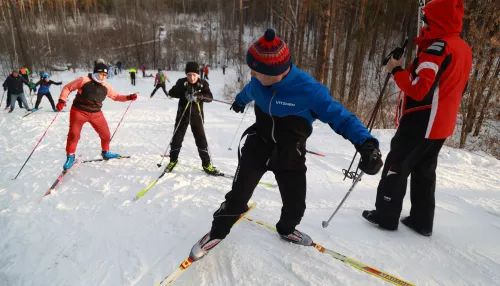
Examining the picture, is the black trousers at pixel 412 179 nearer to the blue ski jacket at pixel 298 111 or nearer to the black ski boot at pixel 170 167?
the blue ski jacket at pixel 298 111

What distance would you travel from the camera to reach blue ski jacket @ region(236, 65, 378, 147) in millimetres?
1869

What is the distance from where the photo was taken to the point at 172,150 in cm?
455

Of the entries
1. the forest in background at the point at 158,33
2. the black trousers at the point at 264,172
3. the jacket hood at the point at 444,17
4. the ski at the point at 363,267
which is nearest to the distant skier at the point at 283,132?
the black trousers at the point at 264,172

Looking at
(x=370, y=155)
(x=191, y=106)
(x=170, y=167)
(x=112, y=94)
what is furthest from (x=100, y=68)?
Result: (x=370, y=155)

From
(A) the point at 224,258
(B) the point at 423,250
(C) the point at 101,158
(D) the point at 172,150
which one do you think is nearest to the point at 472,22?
(B) the point at 423,250

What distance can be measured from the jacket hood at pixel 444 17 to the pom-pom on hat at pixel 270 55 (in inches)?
49.7

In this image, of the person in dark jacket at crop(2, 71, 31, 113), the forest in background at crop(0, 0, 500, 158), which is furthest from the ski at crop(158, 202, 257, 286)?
the forest in background at crop(0, 0, 500, 158)

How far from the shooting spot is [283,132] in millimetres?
2047

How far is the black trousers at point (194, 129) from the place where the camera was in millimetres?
4332

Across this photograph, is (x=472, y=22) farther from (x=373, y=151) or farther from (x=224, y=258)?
(x=224, y=258)

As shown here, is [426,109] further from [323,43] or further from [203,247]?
[323,43]

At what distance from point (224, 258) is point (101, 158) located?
163 inches

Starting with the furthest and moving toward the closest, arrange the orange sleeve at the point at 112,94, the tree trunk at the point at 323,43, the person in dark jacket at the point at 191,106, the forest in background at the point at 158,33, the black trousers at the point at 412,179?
the forest in background at the point at 158,33 < the tree trunk at the point at 323,43 < the orange sleeve at the point at 112,94 < the person in dark jacket at the point at 191,106 < the black trousers at the point at 412,179

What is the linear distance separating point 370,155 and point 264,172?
844mm
